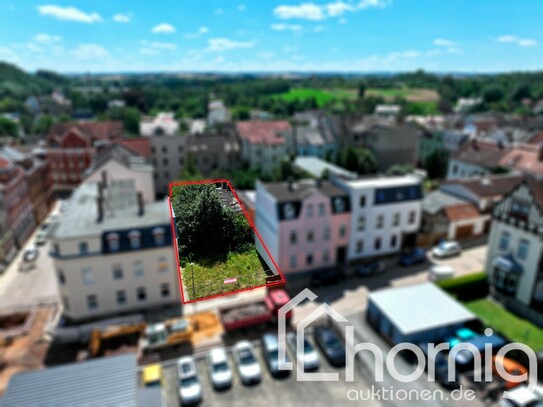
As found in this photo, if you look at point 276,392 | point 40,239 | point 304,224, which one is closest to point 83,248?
point 276,392

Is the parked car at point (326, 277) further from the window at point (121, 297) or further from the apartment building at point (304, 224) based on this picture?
the window at point (121, 297)

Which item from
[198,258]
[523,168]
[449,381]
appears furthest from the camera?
[523,168]

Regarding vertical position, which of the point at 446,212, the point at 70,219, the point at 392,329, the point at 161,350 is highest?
the point at 70,219

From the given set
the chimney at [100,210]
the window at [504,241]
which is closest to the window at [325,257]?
the window at [504,241]

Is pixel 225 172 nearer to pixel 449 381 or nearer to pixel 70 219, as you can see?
pixel 70 219

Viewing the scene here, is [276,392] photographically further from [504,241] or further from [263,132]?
[263,132]

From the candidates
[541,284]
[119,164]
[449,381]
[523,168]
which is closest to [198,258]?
[449,381]

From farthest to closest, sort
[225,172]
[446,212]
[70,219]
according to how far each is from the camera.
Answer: [225,172], [446,212], [70,219]
